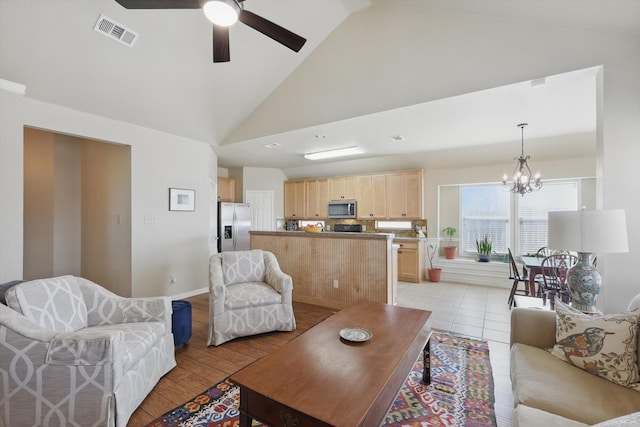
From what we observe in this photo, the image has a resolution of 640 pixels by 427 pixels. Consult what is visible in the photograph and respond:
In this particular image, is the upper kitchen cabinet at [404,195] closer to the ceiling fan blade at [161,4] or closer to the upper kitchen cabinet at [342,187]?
the upper kitchen cabinet at [342,187]

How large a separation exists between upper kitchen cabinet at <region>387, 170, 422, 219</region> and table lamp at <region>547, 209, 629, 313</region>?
378 cm

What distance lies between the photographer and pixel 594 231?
180cm

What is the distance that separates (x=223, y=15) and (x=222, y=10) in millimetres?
44

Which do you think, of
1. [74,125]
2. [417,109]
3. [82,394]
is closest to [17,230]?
[74,125]

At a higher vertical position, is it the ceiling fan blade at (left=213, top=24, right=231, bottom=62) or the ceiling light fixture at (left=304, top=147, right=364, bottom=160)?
the ceiling fan blade at (left=213, top=24, right=231, bottom=62)

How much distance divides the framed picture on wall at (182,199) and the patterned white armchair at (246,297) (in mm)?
1577

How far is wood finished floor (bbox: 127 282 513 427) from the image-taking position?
1.97 m

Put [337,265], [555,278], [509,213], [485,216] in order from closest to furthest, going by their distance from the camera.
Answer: [555,278] < [337,265] < [509,213] < [485,216]

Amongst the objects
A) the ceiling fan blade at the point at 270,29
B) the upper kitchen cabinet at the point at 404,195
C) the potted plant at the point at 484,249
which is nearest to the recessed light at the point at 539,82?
the ceiling fan blade at the point at 270,29

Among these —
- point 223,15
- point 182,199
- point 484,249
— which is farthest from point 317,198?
point 223,15

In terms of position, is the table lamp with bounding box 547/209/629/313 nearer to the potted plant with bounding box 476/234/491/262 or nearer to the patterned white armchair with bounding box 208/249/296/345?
the patterned white armchair with bounding box 208/249/296/345

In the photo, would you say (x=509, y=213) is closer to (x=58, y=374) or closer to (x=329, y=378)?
(x=329, y=378)

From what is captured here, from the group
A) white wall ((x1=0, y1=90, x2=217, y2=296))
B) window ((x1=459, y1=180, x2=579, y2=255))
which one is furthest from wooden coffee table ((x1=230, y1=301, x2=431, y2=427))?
window ((x1=459, y1=180, x2=579, y2=255))

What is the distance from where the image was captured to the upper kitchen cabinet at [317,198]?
6934mm
